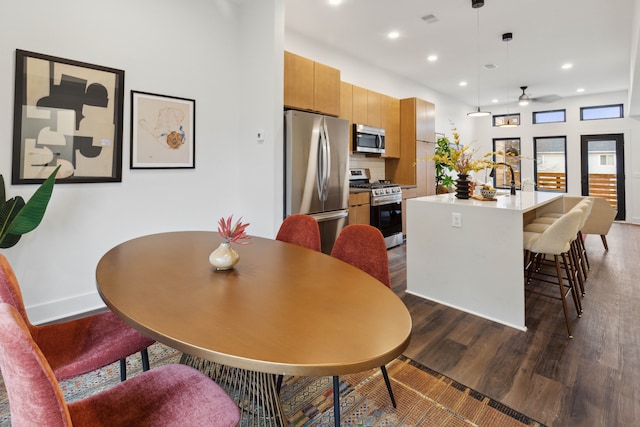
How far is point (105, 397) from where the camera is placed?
101 centimetres

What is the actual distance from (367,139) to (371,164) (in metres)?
0.75

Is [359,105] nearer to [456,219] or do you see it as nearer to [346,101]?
[346,101]

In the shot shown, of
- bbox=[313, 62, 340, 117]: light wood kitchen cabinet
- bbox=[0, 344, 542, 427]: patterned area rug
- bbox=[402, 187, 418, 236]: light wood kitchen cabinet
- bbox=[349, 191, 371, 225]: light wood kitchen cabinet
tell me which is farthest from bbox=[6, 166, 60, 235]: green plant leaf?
bbox=[402, 187, 418, 236]: light wood kitchen cabinet

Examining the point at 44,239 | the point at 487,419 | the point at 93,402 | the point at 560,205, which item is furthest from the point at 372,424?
the point at 560,205

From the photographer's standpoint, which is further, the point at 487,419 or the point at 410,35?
the point at 410,35

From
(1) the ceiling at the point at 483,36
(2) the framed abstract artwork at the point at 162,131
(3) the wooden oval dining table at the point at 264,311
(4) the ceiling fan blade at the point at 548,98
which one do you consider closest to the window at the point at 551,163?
(4) the ceiling fan blade at the point at 548,98

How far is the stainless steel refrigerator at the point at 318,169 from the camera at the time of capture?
11.3ft

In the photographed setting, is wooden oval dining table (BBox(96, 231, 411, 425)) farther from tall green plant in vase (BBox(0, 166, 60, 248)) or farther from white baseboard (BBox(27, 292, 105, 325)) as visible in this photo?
white baseboard (BBox(27, 292, 105, 325))

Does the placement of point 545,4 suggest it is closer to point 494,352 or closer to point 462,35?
point 462,35

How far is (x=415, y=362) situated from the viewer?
2082 millimetres

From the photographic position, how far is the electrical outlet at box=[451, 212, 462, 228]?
282 cm

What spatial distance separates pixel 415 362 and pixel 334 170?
2.44 m

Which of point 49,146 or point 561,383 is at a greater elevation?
point 49,146

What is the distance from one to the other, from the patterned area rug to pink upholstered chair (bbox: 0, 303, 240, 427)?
2.45 feet
